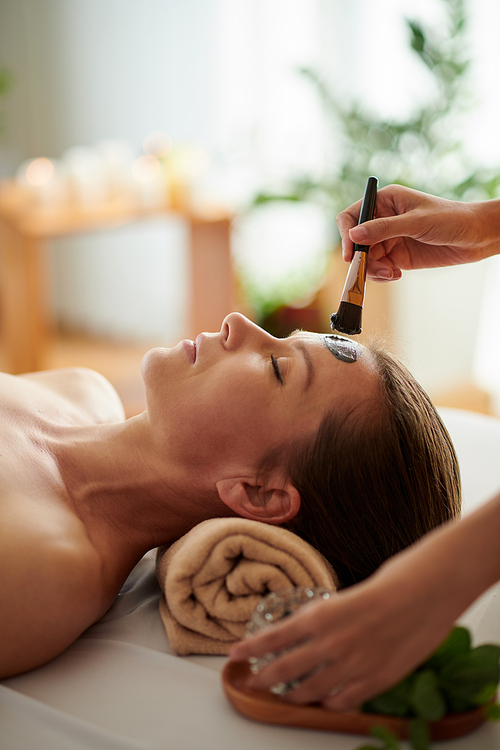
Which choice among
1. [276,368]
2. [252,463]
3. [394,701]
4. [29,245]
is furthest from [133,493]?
[29,245]

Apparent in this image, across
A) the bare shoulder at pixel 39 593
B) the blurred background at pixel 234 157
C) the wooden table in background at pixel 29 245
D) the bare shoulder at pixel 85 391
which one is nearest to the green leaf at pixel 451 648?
the bare shoulder at pixel 39 593

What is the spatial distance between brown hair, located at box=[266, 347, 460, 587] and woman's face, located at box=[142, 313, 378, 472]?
0.04 metres

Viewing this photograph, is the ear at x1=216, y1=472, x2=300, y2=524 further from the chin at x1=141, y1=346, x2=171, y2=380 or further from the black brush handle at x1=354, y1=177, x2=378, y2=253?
the black brush handle at x1=354, y1=177, x2=378, y2=253

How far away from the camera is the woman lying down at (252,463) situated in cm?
104

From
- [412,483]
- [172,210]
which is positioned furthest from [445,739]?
[172,210]

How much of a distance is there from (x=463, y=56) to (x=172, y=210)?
151 cm

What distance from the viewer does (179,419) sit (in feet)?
3.52

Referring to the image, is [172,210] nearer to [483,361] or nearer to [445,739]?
[483,361]

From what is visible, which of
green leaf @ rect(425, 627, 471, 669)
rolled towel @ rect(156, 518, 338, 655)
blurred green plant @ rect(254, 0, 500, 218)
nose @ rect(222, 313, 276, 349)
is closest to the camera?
green leaf @ rect(425, 627, 471, 669)

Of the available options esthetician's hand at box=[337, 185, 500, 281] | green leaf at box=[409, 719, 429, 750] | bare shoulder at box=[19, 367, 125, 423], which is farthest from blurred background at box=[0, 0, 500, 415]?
green leaf at box=[409, 719, 429, 750]

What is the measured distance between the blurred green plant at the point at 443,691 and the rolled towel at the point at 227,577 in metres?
0.19

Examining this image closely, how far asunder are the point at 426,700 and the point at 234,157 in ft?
11.4

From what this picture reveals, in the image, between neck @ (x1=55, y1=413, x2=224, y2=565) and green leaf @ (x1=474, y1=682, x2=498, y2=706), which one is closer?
green leaf @ (x1=474, y1=682, x2=498, y2=706)

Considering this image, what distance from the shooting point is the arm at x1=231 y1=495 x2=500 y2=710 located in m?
0.67
